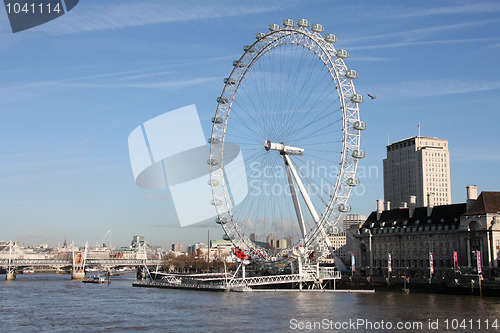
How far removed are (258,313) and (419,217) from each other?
50680mm

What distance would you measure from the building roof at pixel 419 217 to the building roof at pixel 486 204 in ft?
14.5

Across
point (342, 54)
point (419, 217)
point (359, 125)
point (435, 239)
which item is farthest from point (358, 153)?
point (419, 217)

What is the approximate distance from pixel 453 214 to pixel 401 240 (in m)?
10.7

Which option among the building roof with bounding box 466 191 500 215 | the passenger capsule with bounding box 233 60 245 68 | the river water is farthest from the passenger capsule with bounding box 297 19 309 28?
the building roof with bounding box 466 191 500 215

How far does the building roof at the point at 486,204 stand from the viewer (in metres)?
84.2

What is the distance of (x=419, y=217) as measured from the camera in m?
98.8

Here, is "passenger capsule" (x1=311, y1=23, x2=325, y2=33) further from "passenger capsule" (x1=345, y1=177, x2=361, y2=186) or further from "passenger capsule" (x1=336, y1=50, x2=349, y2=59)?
"passenger capsule" (x1=345, y1=177, x2=361, y2=186)

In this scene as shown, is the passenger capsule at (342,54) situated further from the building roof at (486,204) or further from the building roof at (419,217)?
the building roof at (419,217)

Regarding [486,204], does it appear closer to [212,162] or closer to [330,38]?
[330,38]

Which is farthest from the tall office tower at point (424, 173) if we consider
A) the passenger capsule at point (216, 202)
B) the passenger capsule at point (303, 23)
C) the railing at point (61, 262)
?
the passenger capsule at point (303, 23)

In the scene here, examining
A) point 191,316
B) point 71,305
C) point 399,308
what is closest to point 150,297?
point 71,305

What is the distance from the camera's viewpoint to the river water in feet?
156

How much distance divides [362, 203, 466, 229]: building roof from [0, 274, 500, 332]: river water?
20285mm

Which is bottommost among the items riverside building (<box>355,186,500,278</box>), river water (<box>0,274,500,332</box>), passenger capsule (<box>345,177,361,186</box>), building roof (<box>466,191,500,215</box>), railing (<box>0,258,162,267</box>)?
river water (<box>0,274,500,332</box>)
